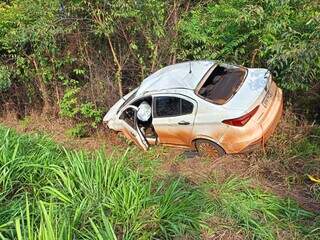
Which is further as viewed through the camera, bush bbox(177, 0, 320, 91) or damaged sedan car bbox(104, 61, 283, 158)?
bush bbox(177, 0, 320, 91)

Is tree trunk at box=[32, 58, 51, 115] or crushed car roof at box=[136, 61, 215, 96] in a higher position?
crushed car roof at box=[136, 61, 215, 96]

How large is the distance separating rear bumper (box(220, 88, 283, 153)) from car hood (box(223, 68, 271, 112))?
0.29m

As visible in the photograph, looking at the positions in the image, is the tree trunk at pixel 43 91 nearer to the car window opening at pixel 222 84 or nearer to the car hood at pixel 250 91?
the car window opening at pixel 222 84

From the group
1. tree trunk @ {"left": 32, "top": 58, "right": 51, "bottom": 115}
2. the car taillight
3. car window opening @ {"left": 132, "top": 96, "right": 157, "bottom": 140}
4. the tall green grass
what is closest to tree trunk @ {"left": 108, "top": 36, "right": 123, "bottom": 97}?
car window opening @ {"left": 132, "top": 96, "right": 157, "bottom": 140}

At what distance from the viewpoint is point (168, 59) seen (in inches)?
381

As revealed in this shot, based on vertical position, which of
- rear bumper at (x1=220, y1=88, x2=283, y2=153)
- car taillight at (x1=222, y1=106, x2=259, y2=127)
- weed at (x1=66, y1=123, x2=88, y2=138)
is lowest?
weed at (x1=66, y1=123, x2=88, y2=138)

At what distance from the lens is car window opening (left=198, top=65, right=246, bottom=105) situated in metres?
7.19

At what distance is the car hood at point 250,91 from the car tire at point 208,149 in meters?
0.75

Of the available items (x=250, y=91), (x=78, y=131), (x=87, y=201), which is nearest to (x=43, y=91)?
(x=78, y=131)

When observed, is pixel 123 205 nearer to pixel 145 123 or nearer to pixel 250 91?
pixel 250 91

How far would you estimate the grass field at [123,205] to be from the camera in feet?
14.4

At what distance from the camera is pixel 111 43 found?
981cm

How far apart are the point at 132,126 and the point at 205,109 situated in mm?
1707

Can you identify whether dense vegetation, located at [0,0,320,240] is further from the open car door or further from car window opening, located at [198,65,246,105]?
car window opening, located at [198,65,246,105]
